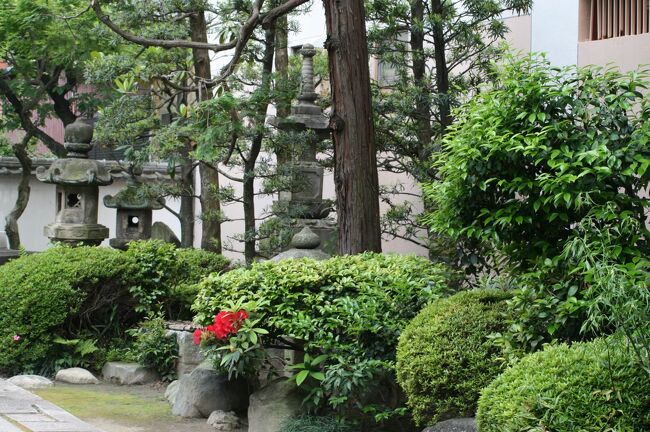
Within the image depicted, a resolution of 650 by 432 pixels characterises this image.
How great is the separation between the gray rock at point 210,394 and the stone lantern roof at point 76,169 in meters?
6.41

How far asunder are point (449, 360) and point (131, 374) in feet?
18.1

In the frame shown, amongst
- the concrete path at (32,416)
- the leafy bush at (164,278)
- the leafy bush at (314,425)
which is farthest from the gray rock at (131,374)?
the leafy bush at (314,425)

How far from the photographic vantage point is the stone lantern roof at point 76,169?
14.8 meters

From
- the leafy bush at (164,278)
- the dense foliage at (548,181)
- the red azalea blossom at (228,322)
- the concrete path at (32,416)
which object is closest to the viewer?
the dense foliage at (548,181)

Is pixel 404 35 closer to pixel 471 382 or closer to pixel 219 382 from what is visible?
pixel 219 382

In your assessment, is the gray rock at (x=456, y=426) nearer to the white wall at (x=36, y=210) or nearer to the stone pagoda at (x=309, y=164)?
the stone pagoda at (x=309, y=164)

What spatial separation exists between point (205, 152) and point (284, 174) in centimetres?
151

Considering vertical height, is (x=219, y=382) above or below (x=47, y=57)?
below

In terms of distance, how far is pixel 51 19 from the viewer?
1800 cm

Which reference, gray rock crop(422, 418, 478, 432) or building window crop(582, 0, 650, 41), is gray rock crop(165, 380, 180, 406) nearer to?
gray rock crop(422, 418, 478, 432)

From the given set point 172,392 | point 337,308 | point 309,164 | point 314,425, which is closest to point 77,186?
point 309,164

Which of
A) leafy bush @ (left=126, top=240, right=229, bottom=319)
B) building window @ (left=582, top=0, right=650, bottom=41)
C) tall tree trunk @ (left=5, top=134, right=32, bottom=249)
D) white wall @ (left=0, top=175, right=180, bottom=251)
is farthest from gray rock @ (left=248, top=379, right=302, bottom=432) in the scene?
white wall @ (left=0, top=175, right=180, bottom=251)

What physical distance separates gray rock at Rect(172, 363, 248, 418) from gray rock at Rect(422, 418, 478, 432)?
10.3 ft

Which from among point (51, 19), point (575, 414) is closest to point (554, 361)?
point (575, 414)
